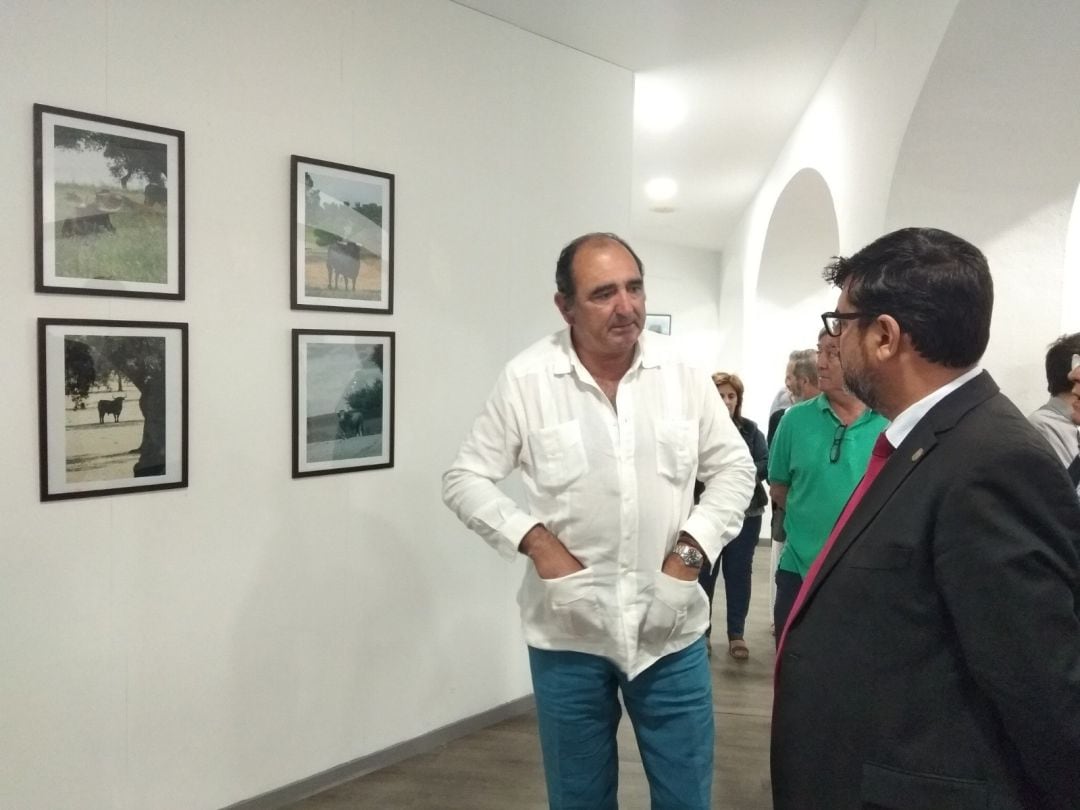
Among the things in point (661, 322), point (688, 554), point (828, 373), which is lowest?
point (688, 554)

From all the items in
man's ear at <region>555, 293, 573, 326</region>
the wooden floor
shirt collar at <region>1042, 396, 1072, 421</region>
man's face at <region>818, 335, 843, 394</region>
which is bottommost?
the wooden floor

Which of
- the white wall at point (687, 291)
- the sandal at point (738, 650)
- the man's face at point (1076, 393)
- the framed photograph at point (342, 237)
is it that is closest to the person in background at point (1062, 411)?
the man's face at point (1076, 393)

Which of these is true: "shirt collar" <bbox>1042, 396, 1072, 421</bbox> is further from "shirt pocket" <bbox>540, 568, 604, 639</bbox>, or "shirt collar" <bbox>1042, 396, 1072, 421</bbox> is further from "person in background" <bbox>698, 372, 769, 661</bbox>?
"shirt pocket" <bbox>540, 568, 604, 639</bbox>

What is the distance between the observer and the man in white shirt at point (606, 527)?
1603mm

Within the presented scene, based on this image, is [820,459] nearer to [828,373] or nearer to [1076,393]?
[828,373]

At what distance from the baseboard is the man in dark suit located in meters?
1.92

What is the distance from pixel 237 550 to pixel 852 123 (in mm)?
3044

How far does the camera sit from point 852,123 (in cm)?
356

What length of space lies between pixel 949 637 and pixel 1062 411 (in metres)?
1.92

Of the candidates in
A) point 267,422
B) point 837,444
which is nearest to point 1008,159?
point 837,444

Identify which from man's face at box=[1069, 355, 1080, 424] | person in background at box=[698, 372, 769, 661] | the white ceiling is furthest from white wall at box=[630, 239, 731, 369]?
man's face at box=[1069, 355, 1080, 424]

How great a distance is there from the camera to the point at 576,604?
1557 mm

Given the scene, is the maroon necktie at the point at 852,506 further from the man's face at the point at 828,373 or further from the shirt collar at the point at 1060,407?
the shirt collar at the point at 1060,407

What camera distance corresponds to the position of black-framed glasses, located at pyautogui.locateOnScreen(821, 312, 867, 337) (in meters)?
1.12
